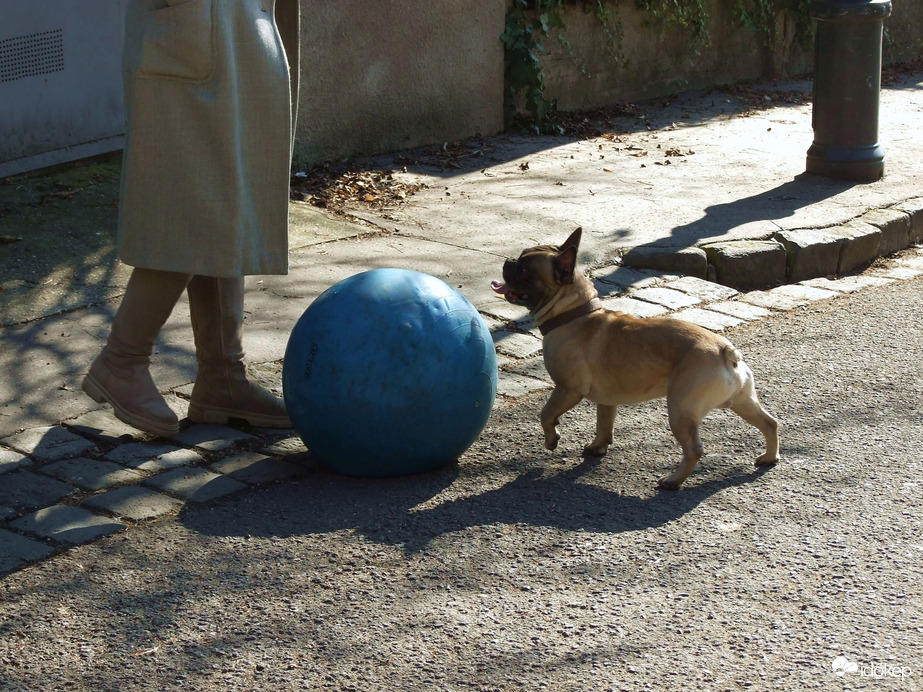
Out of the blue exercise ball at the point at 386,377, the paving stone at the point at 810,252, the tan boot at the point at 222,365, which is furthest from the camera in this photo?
the paving stone at the point at 810,252

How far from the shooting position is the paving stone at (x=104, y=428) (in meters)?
4.57

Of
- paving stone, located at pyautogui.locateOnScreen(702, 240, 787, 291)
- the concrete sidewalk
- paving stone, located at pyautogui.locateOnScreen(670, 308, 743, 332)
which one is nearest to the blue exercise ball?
the concrete sidewalk

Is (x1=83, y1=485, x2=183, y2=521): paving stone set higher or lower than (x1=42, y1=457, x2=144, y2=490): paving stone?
lower

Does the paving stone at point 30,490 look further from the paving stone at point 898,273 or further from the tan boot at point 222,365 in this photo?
the paving stone at point 898,273

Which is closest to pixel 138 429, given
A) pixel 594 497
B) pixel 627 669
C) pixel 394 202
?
pixel 594 497

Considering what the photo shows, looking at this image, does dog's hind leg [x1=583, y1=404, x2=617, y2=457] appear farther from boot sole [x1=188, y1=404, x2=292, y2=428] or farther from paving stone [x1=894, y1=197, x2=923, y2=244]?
paving stone [x1=894, y1=197, x2=923, y2=244]

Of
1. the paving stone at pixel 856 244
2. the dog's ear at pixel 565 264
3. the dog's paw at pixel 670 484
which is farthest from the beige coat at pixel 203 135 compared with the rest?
the paving stone at pixel 856 244

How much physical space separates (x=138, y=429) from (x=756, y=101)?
365 inches

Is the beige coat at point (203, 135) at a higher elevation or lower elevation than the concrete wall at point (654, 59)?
lower

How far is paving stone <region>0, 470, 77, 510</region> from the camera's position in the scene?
3.98m

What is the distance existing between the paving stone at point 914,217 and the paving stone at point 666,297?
7.81 feet

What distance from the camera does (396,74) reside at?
369 inches

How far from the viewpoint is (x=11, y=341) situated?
543 cm

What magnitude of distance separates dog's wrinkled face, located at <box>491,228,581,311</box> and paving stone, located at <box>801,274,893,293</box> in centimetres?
312
